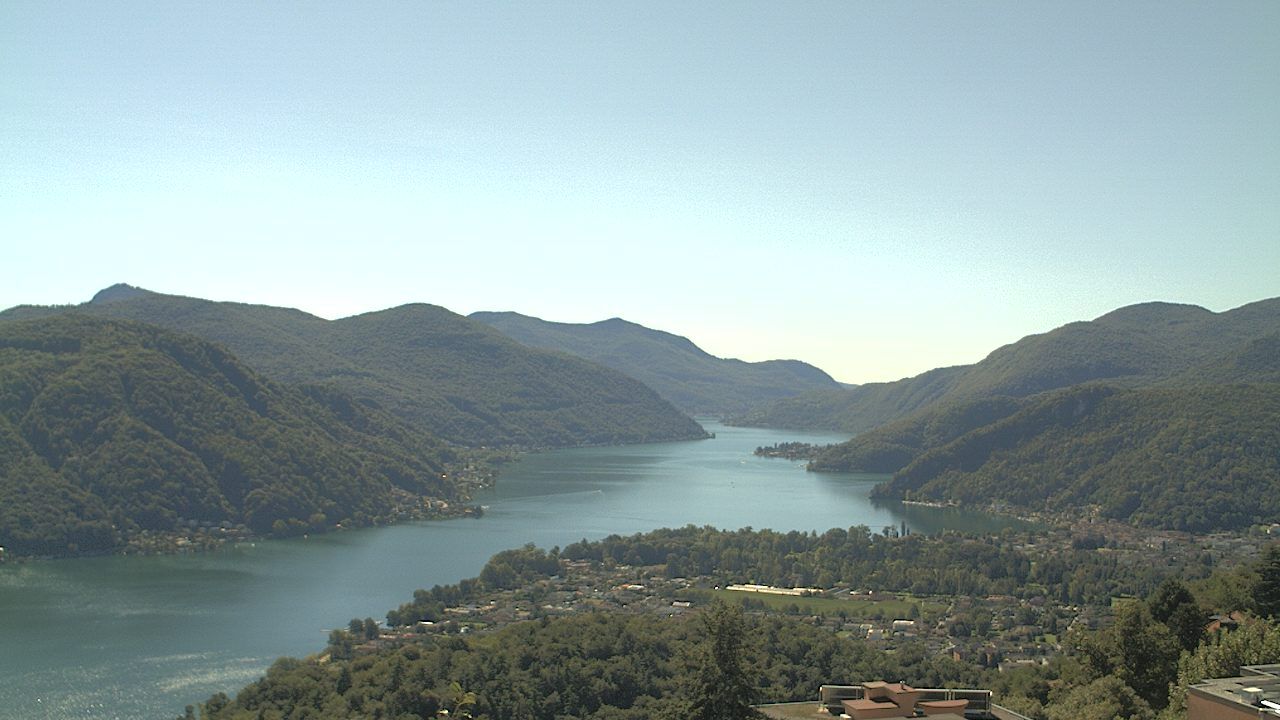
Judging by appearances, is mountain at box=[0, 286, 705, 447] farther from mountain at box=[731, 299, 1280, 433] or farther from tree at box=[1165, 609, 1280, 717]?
tree at box=[1165, 609, 1280, 717]

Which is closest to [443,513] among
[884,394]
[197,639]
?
[197,639]

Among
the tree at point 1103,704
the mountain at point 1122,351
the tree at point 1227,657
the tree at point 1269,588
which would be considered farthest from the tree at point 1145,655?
the mountain at point 1122,351

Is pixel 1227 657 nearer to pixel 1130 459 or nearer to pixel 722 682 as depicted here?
pixel 722 682

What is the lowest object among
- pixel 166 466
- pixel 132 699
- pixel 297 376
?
pixel 132 699

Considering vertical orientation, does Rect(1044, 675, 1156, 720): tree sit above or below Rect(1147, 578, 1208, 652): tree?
below

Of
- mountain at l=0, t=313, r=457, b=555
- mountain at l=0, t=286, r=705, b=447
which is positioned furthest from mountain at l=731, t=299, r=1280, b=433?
mountain at l=0, t=313, r=457, b=555

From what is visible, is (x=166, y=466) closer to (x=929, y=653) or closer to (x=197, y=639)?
(x=197, y=639)
